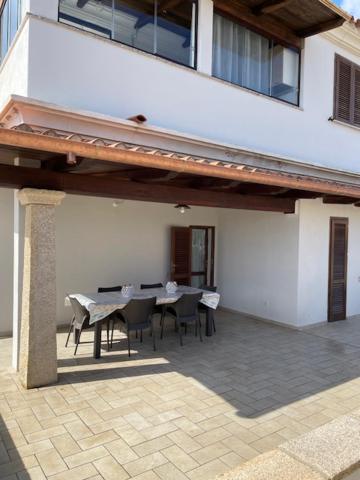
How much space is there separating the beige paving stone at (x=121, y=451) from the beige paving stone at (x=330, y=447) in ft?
5.13

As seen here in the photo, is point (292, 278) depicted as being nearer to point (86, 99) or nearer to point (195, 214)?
point (195, 214)

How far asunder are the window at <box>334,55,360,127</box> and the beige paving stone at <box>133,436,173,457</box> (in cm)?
1032

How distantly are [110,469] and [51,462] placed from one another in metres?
0.62

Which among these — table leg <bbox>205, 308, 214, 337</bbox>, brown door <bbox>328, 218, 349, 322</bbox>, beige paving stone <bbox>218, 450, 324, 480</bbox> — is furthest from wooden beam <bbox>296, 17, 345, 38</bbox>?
beige paving stone <bbox>218, 450, 324, 480</bbox>

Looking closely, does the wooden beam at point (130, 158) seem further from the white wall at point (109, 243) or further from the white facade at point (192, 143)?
the white wall at point (109, 243)

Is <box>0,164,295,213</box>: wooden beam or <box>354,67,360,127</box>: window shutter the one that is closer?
<box>0,164,295,213</box>: wooden beam

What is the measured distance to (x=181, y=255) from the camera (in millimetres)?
10805

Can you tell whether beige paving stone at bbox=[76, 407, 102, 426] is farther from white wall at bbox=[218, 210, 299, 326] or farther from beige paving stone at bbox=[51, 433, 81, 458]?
white wall at bbox=[218, 210, 299, 326]

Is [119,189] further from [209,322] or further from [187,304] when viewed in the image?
[209,322]

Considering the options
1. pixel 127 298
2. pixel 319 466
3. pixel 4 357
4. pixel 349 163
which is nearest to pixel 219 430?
pixel 319 466

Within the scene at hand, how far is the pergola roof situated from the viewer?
4207 mm

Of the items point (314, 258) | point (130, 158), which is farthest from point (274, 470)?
point (314, 258)

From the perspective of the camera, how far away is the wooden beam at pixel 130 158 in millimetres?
3877

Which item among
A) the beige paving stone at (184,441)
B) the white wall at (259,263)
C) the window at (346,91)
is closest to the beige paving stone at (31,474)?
the beige paving stone at (184,441)
